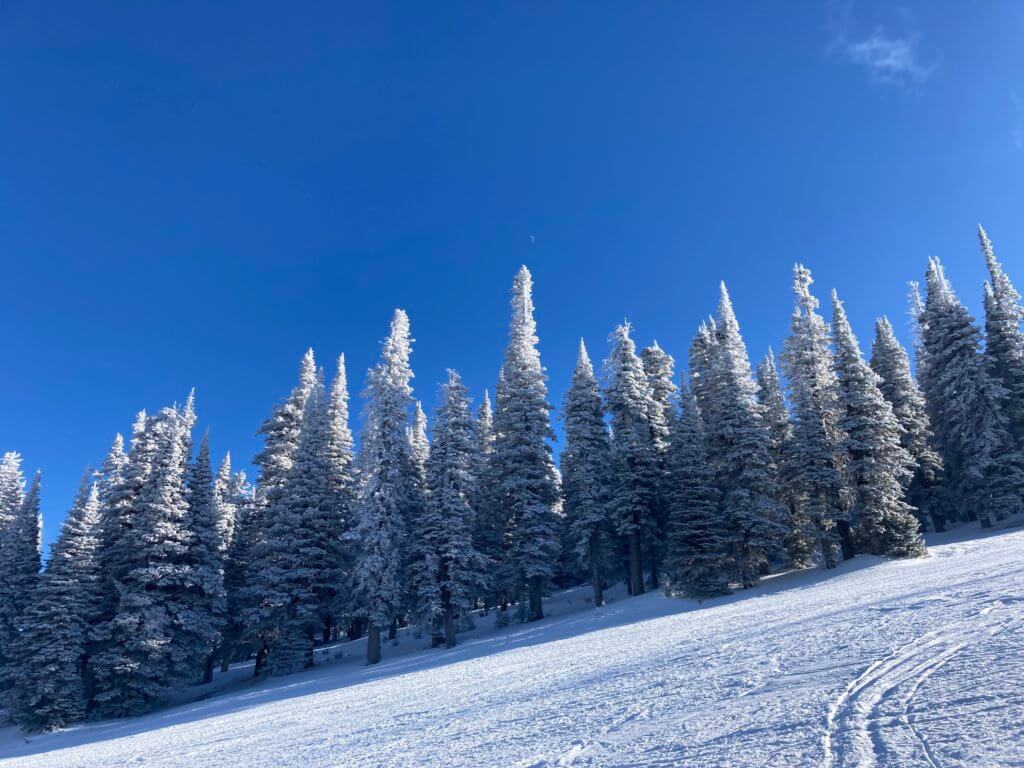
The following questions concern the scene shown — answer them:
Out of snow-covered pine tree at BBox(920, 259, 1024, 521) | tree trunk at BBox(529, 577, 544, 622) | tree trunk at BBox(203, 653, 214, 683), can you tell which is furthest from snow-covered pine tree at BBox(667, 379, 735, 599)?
tree trunk at BBox(203, 653, 214, 683)

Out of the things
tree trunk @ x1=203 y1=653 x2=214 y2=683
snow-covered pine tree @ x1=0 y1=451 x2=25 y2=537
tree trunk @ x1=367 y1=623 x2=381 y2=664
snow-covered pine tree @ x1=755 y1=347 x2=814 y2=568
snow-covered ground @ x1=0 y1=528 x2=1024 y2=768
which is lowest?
tree trunk @ x1=203 y1=653 x2=214 y2=683

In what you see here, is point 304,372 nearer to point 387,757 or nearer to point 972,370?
point 387,757

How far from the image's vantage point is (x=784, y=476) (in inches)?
1230

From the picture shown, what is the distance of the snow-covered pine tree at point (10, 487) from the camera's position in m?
48.0

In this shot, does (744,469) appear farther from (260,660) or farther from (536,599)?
(260,660)

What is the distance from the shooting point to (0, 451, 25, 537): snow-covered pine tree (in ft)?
157

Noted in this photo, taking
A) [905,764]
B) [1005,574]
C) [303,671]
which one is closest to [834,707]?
[905,764]

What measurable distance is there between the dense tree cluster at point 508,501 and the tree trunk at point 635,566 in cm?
13

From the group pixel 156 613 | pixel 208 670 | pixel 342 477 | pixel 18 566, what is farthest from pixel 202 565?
pixel 18 566

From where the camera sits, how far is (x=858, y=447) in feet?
93.7

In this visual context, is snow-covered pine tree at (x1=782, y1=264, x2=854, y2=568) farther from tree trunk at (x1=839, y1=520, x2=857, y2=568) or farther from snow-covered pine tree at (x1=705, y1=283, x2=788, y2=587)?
snow-covered pine tree at (x1=705, y1=283, x2=788, y2=587)

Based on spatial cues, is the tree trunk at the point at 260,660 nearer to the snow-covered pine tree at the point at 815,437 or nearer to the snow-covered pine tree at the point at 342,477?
the snow-covered pine tree at the point at 342,477

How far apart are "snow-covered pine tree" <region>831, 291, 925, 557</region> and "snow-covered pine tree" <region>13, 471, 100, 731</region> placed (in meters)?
40.4

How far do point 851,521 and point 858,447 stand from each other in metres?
3.72
